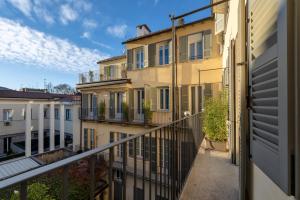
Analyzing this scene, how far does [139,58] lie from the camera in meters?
11.1

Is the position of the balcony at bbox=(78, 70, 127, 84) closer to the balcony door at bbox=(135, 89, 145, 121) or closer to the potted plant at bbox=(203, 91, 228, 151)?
the balcony door at bbox=(135, 89, 145, 121)

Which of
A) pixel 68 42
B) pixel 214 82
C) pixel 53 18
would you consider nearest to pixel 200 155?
pixel 214 82

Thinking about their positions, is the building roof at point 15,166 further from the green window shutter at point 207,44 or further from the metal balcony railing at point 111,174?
the green window shutter at point 207,44

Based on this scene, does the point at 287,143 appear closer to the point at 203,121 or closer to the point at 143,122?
the point at 203,121

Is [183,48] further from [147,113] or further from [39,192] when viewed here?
[39,192]

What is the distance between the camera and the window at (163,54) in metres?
9.84

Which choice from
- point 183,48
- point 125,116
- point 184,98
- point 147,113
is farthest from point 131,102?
point 183,48

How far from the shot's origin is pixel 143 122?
33.3 feet

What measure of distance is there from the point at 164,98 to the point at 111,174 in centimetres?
897

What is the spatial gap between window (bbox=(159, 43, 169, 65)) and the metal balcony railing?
27.4 ft

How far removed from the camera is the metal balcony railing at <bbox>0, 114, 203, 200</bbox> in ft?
1.84

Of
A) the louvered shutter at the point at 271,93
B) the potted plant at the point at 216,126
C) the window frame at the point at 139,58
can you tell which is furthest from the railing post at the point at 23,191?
the window frame at the point at 139,58

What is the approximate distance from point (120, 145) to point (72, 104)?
15.3m

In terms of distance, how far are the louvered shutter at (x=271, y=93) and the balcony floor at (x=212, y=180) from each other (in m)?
1.58
